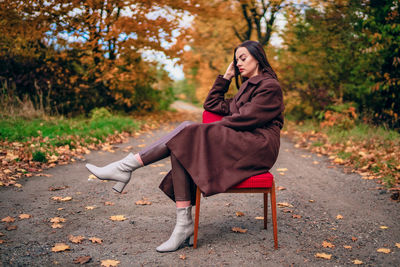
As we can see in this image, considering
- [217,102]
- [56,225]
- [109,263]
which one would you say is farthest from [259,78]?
[56,225]

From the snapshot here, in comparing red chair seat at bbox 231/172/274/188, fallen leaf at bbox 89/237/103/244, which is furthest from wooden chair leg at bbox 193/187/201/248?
fallen leaf at bbox 89/237/103/244

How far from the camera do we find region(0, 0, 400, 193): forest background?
8.10 meters

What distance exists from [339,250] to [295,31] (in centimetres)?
961

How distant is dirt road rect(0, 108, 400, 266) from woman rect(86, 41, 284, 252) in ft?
1.11

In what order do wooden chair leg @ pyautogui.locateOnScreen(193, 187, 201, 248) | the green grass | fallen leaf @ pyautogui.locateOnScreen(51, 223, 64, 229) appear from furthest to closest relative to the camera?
1. the green grass
2. fallen leaf @ pyautogui.locateOnScreen(51, 223, 64, 229)
3. wooden chair leg @ pyautogui.locateOnScreen(193, 187, 201, 248)

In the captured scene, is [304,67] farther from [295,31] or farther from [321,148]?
[321,148]

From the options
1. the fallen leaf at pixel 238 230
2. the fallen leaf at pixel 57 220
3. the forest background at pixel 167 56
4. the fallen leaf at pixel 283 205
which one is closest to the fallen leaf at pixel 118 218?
the fallen leaf at pixel 57 220

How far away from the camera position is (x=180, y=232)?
273cm

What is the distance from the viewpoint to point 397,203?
4.06 meters

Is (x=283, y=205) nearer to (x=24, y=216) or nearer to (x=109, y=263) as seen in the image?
(x=109, y=263)

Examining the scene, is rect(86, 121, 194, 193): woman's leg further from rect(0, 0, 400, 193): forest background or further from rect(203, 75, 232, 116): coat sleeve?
rect(0, 0, 400, 193): forest background

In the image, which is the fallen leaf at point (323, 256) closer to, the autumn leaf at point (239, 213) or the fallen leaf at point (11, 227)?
the autumn leaf at point (239, 213)

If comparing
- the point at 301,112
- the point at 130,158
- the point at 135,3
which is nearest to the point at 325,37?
the point at 301,112

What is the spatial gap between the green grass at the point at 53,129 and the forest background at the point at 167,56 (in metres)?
0.21
